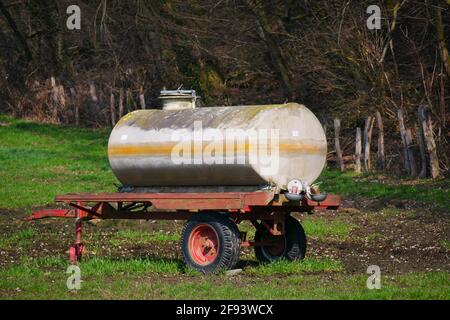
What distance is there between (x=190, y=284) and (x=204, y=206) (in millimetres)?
1609

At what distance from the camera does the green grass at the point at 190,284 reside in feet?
37.0

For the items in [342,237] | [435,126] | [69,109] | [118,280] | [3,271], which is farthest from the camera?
[69,109]

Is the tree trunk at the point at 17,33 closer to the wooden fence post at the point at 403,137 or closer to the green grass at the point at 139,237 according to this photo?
the wooden fence post at the point at 403,137

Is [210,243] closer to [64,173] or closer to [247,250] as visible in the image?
[247,250]

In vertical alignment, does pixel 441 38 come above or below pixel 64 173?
above

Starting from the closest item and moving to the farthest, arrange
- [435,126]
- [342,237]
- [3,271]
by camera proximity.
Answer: [3,271], [342,237], [435,126]

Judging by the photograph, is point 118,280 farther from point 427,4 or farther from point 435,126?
point 427,4

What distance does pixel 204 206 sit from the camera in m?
13.5

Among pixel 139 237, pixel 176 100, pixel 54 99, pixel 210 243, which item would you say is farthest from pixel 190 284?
pixel 54 99

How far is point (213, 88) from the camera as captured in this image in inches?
1417

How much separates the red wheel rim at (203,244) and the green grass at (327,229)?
4.10 m

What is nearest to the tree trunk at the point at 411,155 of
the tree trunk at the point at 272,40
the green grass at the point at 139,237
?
the tree trunk at the point at 272,40
